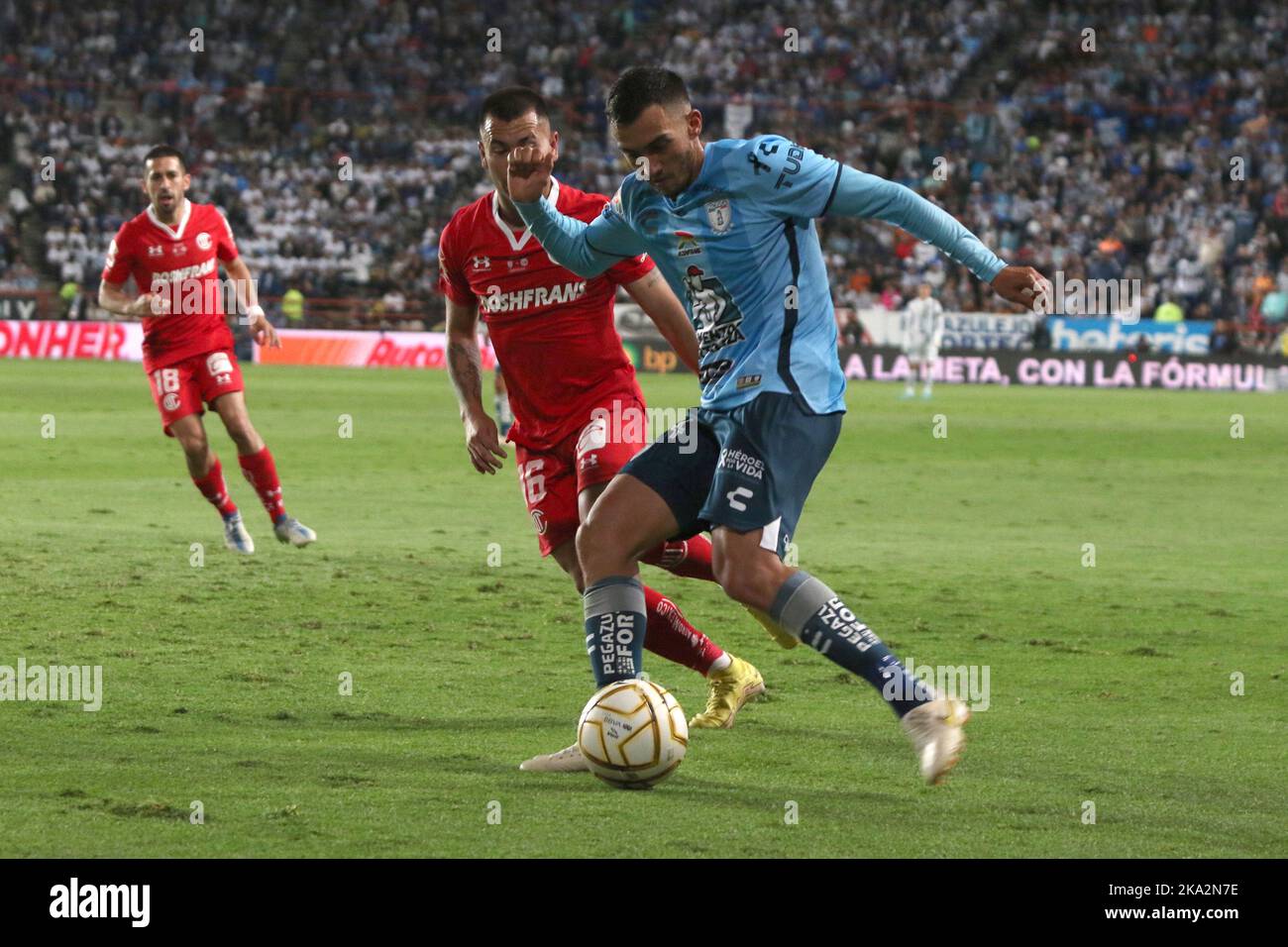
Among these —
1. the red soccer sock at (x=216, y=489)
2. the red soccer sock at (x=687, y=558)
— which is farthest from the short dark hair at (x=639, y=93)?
the red soccer sock at (x=216, y=489)

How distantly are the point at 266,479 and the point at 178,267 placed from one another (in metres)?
1.55

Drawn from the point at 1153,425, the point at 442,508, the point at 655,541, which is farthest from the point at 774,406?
the point at 1153,425

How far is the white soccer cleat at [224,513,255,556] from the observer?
1207 cm

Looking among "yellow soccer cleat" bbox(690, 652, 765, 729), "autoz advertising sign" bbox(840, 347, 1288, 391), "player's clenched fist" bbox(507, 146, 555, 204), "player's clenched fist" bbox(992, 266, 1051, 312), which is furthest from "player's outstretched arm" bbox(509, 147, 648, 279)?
"autoz advertising sign" bbox(840, 347, 1288, 391)

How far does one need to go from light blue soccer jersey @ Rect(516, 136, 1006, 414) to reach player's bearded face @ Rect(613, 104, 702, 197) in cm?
7

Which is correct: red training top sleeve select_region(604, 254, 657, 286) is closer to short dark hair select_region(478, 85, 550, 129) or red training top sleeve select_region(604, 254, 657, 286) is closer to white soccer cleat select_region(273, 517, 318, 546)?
short dark hair select_region(478, 85, 550, 129)

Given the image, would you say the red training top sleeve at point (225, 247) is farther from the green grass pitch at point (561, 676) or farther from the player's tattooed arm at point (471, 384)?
the player's tattooed arm at point (471, 384)

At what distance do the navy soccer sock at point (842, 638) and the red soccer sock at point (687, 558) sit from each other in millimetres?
1329

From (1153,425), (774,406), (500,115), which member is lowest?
(1153,425)

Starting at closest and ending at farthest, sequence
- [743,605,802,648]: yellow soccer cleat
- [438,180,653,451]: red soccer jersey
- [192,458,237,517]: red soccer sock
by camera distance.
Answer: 1. [743,605,802,648]: yellow soccer cleat
2. [438,180,653,451]: red soccer jersey
3. [192,458,237,517]: red soccer sock

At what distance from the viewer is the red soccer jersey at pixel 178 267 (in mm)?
12219

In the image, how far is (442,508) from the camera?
15.2 m
